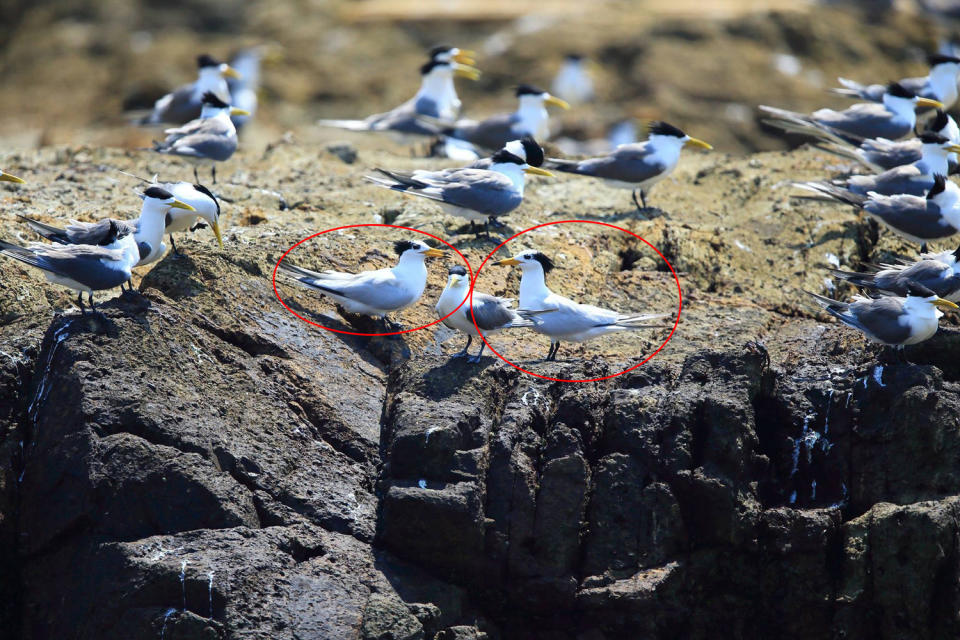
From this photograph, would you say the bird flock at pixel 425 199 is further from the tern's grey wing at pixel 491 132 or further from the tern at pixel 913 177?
the tern at pixel 913 177

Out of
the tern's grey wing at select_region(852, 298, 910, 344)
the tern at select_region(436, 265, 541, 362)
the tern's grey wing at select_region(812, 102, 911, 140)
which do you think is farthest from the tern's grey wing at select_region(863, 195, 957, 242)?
the tern at select_region(436, 265, 541, 362)

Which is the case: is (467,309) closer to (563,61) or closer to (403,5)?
(563,61)

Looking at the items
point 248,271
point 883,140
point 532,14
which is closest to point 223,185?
point 248,271

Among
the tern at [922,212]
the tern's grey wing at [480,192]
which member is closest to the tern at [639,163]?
the tern's grey wing at [480,192]

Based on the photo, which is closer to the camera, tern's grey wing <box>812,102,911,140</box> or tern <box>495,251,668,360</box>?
tern <box>495,251,668,360</box>

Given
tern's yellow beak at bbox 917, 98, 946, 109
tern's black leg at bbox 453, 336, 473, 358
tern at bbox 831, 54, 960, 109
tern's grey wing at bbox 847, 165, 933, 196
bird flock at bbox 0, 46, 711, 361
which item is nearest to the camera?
bird flock at bbox 0, 46, 711, 361

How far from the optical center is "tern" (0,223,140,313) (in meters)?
7.57

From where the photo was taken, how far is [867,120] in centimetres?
1280

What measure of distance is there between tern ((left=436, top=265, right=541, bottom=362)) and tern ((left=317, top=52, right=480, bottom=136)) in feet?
21.1

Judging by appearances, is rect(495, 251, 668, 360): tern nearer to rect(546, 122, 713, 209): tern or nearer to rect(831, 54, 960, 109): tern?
rect(546, 122, 713, 209): tern

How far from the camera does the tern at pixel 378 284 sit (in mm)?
8492

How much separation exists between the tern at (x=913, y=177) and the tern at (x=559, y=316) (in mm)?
3244

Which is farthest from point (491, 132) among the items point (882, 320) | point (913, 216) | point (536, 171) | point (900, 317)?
point (900, 317)

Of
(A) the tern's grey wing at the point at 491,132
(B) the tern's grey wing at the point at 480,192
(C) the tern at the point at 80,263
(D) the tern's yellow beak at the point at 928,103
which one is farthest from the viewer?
(A) the tern's grey wing at the point at 491,132
